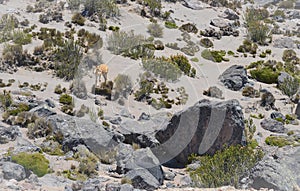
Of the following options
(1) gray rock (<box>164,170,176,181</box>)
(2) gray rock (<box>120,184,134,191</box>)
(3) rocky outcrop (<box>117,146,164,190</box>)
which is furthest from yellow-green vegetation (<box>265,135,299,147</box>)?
(2) gray rock (<box>120,184,134,191</box>)

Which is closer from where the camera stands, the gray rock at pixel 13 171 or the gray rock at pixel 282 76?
the gray rock at pixel 13 171

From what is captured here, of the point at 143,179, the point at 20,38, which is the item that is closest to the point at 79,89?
the point at 20,38

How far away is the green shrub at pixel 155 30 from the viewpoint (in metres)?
29.7

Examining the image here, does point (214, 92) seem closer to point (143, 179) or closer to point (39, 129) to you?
point (39, 129)

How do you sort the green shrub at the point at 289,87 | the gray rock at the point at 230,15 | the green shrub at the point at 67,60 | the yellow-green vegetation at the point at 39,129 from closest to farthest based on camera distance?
1. the yellow-green vegetation at the point at 39,129
2. the green shrub at the point at 67,60
3. the green shrub at the point at 289,87
4. the gray rock at the point at 230,15

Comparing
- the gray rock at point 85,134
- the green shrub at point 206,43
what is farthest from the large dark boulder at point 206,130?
the green shrub at point 206,43

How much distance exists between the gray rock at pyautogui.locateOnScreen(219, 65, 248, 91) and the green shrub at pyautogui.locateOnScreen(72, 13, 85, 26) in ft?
30.9

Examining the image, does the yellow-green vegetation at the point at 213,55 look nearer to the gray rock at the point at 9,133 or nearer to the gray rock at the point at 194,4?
the gray rock at the point at 194,4

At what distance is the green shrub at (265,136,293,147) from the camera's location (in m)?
16.6

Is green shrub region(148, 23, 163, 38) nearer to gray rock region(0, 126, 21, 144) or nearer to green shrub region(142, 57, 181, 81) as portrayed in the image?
green shrub region(142, 57, 181, 81)

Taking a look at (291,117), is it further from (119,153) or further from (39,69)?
(39,69)

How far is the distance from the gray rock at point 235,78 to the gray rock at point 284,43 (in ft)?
28.0

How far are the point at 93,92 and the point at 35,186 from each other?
9.13 meters

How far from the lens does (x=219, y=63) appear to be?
88.9 feet
